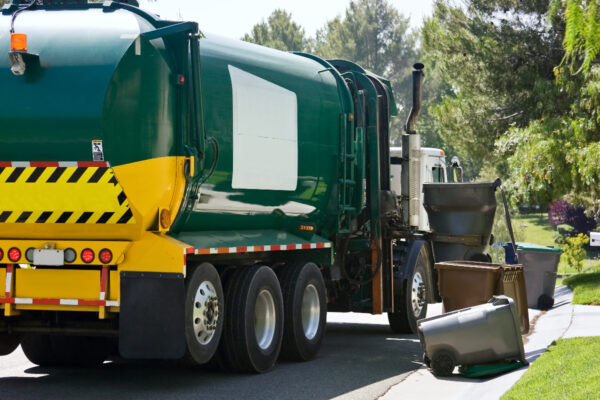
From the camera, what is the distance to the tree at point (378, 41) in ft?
265

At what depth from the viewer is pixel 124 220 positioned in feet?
28.5

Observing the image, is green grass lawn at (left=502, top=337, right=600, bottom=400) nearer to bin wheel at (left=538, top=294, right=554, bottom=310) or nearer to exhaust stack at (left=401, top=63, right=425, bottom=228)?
exhaust stack at (left=401, top=63, right=425, bottom=228)

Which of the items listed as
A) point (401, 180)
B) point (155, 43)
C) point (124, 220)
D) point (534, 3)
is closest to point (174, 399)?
point (124, 220)

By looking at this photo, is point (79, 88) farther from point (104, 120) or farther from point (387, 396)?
point (387, 396)

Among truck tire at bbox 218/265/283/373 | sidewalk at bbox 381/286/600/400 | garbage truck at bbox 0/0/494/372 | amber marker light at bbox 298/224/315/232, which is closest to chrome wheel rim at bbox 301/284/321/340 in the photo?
garbage truck at bbox 0/0/494/372

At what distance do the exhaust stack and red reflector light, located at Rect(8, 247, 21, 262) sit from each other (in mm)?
7078

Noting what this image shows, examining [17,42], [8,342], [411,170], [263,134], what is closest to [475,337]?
[263,134]

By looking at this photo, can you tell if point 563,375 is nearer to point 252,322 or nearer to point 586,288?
point 252,322

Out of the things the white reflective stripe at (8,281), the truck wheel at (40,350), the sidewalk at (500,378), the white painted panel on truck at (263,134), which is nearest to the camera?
the white reflective stripe at (8,281)

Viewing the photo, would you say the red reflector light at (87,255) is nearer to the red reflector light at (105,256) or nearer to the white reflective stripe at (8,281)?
the red reflector light at (105,256)

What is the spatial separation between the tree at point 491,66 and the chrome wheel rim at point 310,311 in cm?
1637

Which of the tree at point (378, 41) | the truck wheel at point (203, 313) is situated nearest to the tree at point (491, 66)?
the truck wheel at point (203, 313)

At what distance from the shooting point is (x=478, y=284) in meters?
11.9

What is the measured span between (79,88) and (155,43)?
0.80 meters
